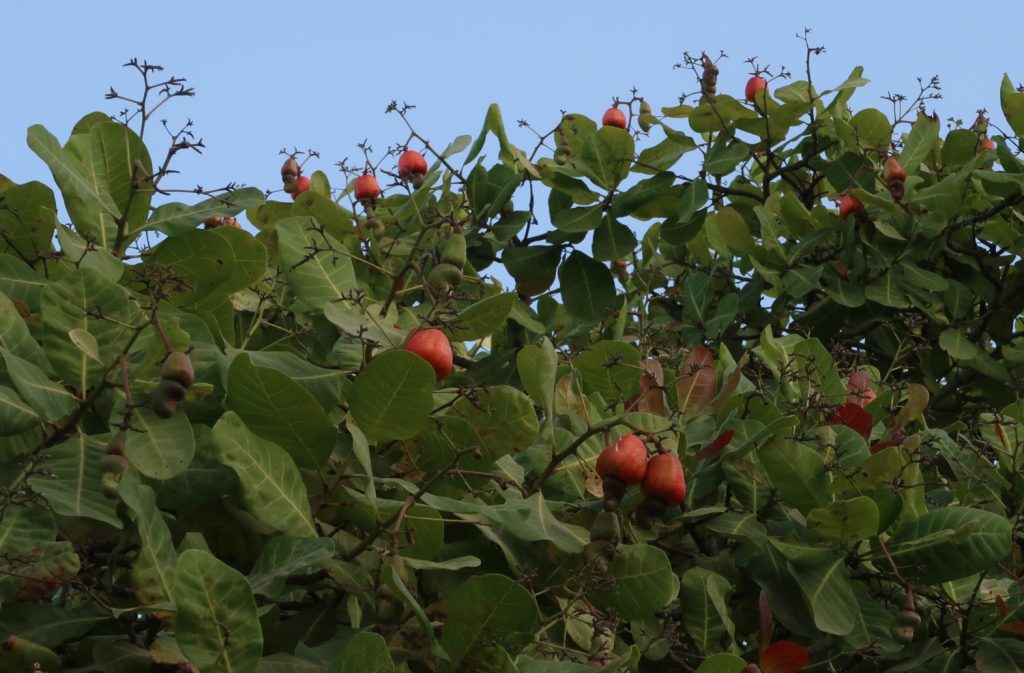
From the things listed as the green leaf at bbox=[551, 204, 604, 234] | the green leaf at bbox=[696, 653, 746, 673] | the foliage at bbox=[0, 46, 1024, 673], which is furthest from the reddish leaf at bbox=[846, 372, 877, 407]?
the green leaf at bbox=[696, 653, 746, 673]

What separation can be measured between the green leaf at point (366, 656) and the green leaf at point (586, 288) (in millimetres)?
1586

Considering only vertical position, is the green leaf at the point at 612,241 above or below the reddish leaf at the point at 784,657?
above

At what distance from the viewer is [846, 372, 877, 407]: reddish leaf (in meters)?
2.51

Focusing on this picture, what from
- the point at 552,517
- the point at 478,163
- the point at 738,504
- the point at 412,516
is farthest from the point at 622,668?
the point at 478,163

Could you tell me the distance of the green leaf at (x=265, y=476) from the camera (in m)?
1.62

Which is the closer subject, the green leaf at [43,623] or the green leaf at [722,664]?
the green leaf at [43,623]

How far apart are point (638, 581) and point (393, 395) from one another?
0.45 m

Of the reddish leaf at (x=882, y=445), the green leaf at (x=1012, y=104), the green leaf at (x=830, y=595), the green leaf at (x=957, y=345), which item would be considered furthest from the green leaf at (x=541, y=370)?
the green leaf at (x=1012, y=104)

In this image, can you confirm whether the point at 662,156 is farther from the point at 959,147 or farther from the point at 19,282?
the point at 19,282

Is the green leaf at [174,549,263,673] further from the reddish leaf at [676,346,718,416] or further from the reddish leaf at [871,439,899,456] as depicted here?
the reddish leaf at [871,439,899,456]

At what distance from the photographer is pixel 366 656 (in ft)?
4.81

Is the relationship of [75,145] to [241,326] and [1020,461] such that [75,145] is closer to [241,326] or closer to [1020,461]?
[241,326]

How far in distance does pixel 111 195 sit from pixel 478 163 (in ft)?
3.21

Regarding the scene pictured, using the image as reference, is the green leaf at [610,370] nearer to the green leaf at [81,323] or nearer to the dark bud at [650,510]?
the dark bud at [650,510]
